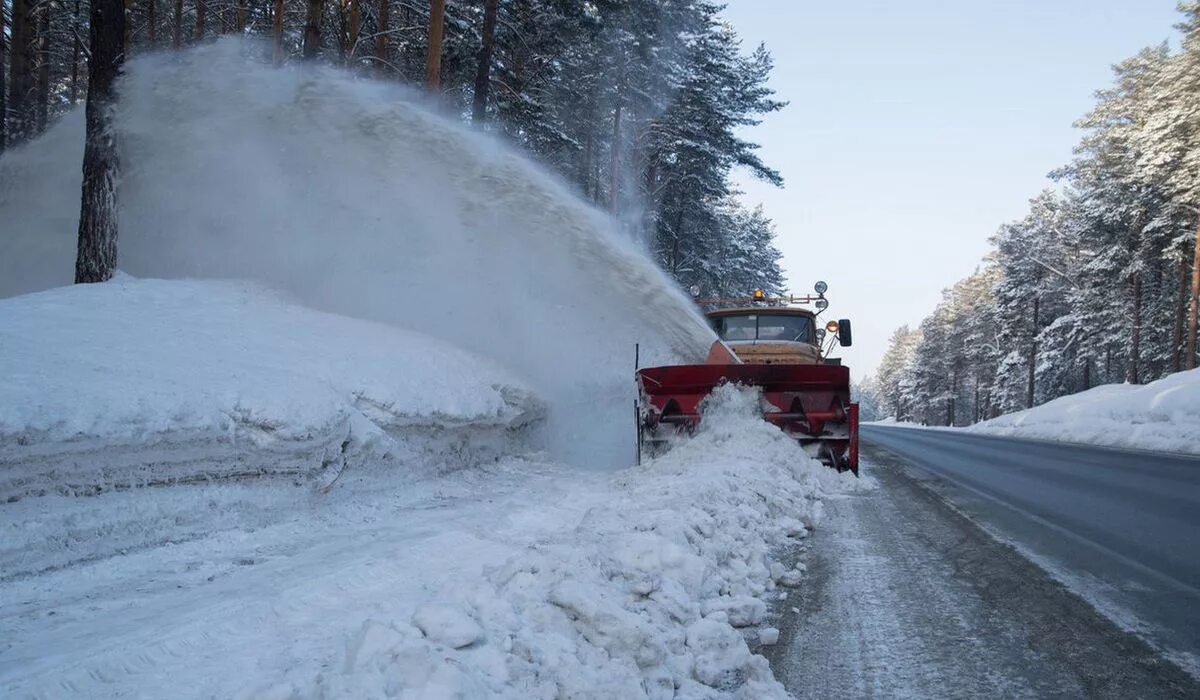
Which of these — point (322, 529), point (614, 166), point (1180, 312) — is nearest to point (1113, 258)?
point (1180, 312)

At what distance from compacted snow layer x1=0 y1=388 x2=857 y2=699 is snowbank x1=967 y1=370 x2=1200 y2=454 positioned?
14.7 metres

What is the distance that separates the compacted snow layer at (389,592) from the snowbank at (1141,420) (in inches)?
581

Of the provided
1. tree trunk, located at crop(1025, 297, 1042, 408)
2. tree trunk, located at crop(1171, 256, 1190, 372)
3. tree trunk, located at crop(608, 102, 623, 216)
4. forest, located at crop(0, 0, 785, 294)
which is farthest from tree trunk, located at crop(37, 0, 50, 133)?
tree trunk, located at crop(1025, 297, 1042, 408)

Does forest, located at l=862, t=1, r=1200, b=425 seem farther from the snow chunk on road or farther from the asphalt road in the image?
the snow chunk on road

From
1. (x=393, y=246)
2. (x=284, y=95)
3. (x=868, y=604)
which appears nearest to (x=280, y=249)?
(x=393, y=246)

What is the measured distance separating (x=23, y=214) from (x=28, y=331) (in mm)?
10605

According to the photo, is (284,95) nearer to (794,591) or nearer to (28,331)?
(28,331)

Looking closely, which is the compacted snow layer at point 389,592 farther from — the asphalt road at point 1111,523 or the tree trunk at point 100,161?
the tree trunk at point 100,161

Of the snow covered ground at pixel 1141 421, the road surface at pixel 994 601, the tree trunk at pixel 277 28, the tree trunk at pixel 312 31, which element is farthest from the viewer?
the tree trunk at pixel 277 28

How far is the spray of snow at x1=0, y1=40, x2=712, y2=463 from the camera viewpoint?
395 inches

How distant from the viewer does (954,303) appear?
69562 mm

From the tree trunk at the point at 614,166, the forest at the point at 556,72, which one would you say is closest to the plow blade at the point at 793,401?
the forest at the point at 556,72

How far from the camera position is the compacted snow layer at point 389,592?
2.36 meters

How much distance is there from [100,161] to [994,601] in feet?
33.7
